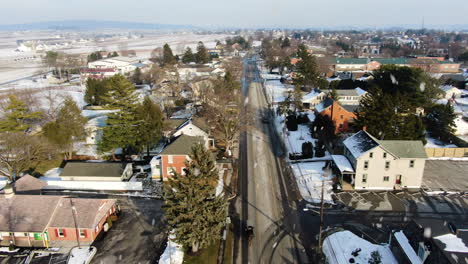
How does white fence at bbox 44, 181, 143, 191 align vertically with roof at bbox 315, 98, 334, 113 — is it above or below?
below

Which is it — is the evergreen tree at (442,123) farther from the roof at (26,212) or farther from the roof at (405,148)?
the roof at (26,212)

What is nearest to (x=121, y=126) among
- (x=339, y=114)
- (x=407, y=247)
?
(x=339, y=114)

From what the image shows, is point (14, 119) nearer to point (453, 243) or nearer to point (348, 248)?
point (348, 248)

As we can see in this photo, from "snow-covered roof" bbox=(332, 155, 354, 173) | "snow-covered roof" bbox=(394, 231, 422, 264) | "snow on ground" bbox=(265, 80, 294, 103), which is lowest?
"snow-covered roof" bbox=(394, 231, 422, 264)

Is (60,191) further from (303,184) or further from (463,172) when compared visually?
(463,172)

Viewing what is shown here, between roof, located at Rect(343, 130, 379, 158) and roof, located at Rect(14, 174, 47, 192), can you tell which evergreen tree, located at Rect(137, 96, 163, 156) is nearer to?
roof, located at Rect(14, 174, 47, 192)

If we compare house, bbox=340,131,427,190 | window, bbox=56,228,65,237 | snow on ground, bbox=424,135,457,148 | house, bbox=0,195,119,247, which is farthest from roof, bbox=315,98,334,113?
window, bbox=56,228,65,237

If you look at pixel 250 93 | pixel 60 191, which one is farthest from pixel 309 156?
pixel 250 93
